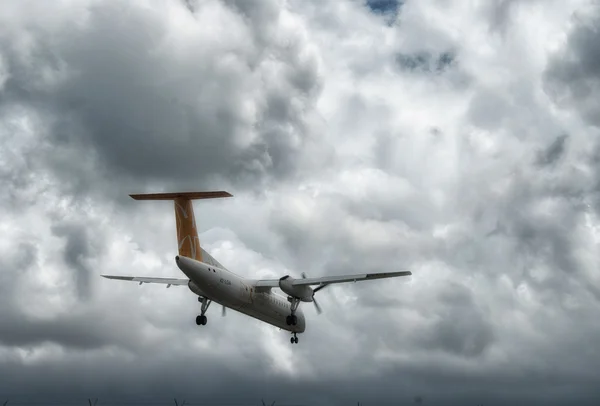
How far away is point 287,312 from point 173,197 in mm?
14363

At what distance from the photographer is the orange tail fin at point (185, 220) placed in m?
50.8

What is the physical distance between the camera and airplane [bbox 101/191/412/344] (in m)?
48.8

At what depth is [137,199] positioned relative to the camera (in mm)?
50969

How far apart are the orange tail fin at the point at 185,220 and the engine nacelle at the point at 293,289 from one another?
6985 millimetres

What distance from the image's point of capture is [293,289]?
55.1 metres

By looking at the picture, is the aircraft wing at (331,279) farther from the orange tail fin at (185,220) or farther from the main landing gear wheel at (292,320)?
the orange tail fin at (185,220)

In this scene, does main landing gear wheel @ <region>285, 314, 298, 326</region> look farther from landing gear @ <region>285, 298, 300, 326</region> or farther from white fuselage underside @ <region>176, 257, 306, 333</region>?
white fuselage underside @ <region>176, 257, 306, 333</region>

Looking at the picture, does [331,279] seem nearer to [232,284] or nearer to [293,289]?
[293,289]

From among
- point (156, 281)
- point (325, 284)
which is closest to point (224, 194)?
point (325, 284)

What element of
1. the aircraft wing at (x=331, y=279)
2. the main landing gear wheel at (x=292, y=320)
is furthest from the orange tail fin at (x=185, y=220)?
the main landing gear wheel at (x=292, y=320)

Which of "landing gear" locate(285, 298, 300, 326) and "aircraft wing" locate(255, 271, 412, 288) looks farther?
"landing gear" locate(285, 298, 300, 326)

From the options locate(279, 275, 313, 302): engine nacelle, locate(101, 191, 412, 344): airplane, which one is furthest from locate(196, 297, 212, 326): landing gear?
locate(279, 275, 313, 302): engine nacelle

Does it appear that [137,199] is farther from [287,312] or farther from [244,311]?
[287,312]

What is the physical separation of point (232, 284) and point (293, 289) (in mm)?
6059
